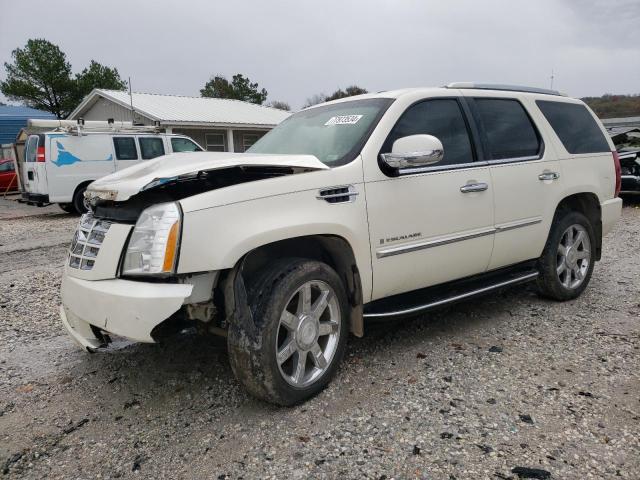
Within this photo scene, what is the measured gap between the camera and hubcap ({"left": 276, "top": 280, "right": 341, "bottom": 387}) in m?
2.85

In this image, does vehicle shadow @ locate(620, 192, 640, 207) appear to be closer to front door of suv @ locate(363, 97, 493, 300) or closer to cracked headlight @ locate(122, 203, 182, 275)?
front door of suv @ locate(363, 97, 493, 300)

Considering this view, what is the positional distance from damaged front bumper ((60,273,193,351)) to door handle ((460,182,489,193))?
2.10m

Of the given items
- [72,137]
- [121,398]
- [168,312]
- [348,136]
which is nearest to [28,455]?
[121,398]

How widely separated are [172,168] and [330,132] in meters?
1.28

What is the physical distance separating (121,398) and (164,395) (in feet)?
0.85

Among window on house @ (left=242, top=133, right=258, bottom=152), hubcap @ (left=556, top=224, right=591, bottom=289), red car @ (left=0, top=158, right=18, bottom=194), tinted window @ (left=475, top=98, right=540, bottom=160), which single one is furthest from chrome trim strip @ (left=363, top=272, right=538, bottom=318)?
window on house @ (left=242, top=133, right=258, bottom=152)

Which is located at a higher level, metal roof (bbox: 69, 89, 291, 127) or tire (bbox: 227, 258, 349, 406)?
metal roof (bbox: 69, 89, 291, 127)

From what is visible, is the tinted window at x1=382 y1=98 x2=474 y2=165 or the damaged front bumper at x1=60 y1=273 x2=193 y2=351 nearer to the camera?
the damaged front bumper at x1=60 y1=273 x2=193 y2=351

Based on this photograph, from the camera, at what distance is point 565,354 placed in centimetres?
354

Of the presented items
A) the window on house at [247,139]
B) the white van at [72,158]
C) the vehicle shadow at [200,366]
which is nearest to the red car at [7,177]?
the white van at [72,158]

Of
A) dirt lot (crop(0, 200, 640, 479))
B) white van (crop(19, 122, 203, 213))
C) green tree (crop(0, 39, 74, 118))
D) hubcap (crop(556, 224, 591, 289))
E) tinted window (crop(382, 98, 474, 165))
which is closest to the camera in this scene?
dirt lot (crop(0, 200, 640, 479))

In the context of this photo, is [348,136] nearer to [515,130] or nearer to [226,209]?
[226,209]

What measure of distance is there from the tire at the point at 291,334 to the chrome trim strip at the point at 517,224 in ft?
5.10

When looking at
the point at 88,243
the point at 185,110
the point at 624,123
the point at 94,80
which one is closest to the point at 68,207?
the point at 185,110
